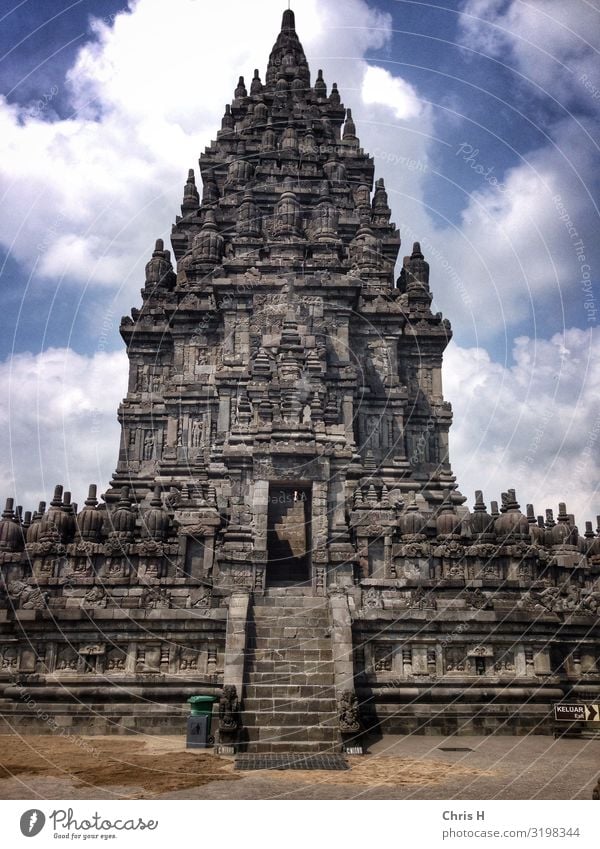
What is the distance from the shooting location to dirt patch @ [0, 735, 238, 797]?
11516mm

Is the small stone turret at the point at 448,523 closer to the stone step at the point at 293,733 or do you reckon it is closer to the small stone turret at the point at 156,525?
the small stone turret at the point at 156,525

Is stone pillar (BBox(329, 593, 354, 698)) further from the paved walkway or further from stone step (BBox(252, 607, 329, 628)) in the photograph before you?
the paved walkway

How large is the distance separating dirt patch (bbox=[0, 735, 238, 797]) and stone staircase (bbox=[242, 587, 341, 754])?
58.0 inches

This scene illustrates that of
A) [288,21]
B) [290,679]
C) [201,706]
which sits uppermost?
[288,21]

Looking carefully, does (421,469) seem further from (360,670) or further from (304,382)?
(360,670)

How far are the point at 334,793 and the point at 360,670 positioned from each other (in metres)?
6.75

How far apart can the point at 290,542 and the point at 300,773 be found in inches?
491

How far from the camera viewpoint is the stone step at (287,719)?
14719 mm

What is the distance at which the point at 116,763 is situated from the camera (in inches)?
509

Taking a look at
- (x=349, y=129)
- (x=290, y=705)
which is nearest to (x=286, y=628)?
(x=290, y=705)

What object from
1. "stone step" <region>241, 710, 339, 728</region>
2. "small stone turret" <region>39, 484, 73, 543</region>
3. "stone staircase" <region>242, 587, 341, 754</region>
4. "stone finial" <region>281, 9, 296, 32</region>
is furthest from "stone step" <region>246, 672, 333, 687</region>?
"stone finial" <region>281, 9, 296, 32</region>

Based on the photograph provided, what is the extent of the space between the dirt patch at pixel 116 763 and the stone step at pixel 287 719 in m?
1.30

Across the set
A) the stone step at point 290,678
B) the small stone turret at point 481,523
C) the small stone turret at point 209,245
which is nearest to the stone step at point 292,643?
the stone step at point 290,678

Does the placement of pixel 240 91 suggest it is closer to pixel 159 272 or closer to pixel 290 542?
pixel 159 272
